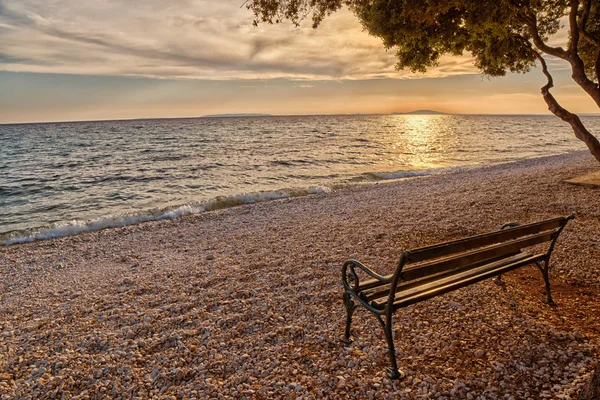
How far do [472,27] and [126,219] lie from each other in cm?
1180

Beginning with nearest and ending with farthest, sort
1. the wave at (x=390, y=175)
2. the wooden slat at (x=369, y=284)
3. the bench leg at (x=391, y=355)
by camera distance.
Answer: the bench leg at (x=391, y=355) < the wooden slat at (x=369, y=284) < the wave at (x=390, y=175)

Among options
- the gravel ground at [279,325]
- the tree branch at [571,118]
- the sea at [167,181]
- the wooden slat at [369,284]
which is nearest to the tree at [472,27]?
the tree branch at [571,118]

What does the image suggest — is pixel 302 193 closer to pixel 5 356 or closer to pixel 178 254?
pixel 178 254

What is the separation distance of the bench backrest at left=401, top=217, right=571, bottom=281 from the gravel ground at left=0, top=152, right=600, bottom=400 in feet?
3.08

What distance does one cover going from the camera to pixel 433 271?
3121mm

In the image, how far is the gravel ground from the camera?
3195mm

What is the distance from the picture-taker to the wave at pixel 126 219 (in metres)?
10.7

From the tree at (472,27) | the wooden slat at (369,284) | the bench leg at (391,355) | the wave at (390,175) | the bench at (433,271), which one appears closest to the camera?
the bench at (433,271)

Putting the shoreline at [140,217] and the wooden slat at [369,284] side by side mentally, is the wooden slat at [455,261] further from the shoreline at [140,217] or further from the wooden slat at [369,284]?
the shoreline at [140,217]

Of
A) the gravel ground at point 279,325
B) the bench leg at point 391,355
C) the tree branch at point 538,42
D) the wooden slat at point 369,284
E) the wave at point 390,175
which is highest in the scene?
the tree branch at point 538,42

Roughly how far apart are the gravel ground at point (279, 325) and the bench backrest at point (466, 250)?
0.94 meters

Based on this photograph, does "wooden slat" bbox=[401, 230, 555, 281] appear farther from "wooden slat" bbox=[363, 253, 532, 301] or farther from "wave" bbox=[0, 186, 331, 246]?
"wave" bbox=[0, 186, 331, 246]

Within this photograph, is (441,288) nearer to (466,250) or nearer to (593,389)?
(466,250)

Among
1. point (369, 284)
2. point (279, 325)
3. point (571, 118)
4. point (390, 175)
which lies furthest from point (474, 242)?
point (390, 175)
